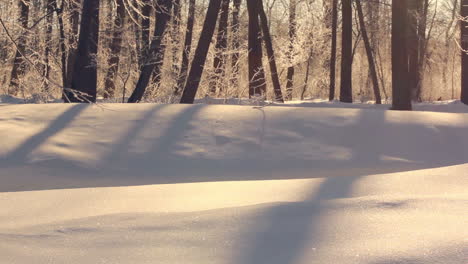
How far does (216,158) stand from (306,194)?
275 cm

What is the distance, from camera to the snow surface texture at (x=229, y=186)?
2477mm

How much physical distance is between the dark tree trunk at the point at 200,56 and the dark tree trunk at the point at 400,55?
3714 millimetres

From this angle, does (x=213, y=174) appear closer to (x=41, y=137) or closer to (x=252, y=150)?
(x=252, y=150)

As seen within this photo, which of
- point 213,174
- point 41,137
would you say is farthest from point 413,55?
point 41,137

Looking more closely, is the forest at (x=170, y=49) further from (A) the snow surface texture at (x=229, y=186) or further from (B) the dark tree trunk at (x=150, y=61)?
(A) the snow surface texture at (x=229, y=186)

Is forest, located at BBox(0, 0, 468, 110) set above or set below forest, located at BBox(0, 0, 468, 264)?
above

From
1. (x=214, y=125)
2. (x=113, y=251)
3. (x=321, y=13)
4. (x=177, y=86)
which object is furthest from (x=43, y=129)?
(x=321, y=13)

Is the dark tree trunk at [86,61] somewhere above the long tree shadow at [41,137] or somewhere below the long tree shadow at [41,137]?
above

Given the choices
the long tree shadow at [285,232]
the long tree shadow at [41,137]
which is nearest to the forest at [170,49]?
the long tree shadow at [41,137]

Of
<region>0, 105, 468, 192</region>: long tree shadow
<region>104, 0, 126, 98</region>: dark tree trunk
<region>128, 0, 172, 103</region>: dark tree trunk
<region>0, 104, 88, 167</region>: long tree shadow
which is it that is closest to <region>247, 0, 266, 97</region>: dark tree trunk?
<region>104, 0, 126, 98</region>: dark tree trunk

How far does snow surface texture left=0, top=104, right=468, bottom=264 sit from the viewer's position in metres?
2.48

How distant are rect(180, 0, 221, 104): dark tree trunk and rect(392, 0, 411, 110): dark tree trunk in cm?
371

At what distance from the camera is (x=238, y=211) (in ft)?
10.0

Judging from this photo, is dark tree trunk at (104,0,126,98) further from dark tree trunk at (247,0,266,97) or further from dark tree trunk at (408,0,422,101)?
dark tree trunk at (408,0,422,101)
